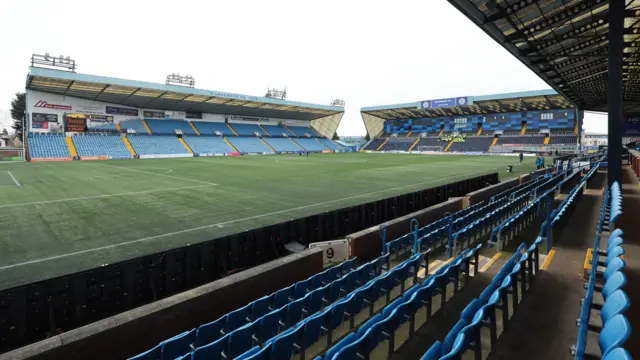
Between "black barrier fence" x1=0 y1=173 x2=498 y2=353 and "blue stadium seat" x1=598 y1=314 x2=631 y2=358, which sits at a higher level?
"blue stadium seat" x1=598 y1=314 x2=631 y2=358

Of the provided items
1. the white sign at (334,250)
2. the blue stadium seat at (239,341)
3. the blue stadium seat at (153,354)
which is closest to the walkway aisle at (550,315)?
the blue stadium seat at (239,341)

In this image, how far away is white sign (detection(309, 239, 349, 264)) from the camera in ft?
26.2

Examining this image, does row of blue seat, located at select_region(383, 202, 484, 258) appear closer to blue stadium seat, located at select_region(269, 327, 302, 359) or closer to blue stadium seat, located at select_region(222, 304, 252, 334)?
blue stadium seat, located at select_region(222, 304, 252, 334)

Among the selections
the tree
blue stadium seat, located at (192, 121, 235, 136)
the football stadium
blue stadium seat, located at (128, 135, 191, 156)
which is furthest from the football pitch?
the tree

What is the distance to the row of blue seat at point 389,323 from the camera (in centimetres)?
335

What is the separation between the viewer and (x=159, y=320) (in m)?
4.89

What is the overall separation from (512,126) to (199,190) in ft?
245

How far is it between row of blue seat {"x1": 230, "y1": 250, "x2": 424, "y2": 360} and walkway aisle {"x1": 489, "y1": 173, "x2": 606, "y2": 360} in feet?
5.72

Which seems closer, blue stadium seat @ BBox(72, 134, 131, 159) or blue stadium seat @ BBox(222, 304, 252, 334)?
blue stadium seat @ BBox(222, 304, 252, 334)

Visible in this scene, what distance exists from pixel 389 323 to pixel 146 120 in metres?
64.4

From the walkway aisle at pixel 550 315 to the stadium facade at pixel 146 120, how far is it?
50.4 m

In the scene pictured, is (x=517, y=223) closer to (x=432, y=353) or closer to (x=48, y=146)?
(x=432, y=353)

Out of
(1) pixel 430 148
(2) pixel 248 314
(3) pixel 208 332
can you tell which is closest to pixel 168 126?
(1) pixel 430 148

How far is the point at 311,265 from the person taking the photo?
7.32 metres
